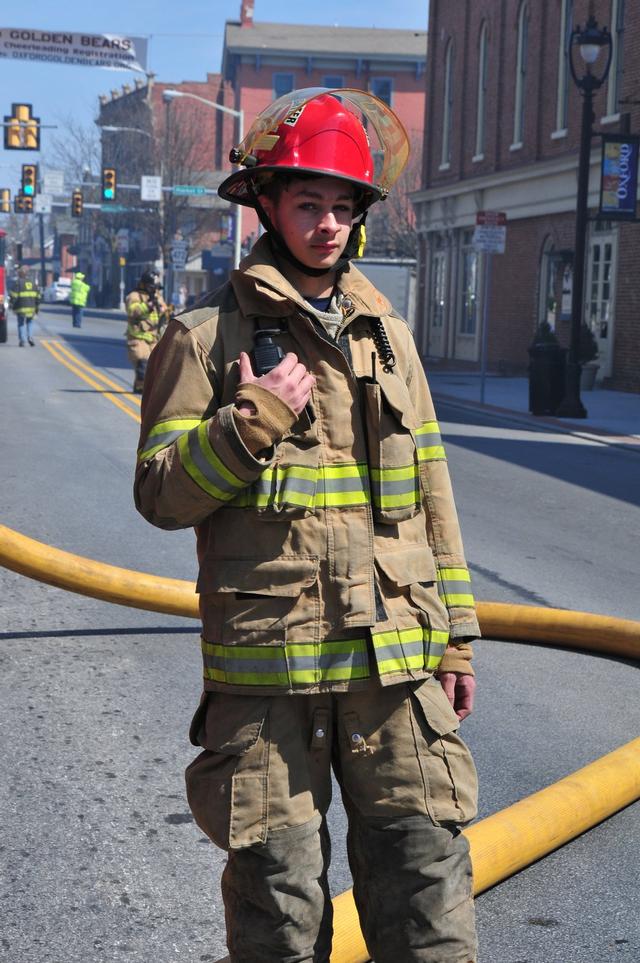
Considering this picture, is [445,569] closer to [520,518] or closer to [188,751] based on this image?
[188,751]

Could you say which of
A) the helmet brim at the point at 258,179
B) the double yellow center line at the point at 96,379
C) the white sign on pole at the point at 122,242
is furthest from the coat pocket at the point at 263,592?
the white sign on pole at the point at 122,242

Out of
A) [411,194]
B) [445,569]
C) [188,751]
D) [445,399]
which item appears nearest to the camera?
[445,569]

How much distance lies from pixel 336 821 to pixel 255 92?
7053 cm

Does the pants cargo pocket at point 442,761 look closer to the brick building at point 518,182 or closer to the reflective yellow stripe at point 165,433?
the reflective yellow stripe at point 165,433

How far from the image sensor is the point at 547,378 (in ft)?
71.4

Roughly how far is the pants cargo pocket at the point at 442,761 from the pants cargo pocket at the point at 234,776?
31 cm

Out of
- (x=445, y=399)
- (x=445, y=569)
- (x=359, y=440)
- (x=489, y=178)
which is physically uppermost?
(x=489, y=178)

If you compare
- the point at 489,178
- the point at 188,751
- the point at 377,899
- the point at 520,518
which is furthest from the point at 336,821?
the point at 489,178

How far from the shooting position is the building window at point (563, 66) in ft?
100

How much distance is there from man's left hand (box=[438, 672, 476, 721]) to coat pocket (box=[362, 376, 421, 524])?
356 mm

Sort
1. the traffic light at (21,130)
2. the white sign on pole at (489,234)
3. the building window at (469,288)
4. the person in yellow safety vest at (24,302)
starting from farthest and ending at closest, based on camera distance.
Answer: the traffic light at (21,130) → the building window at (469,288) → the person in yellow safety vest at (24,302) → the white sign on pole at (489,234)

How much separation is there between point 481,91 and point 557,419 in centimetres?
1786

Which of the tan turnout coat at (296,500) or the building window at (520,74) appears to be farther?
the building window at (520,74)

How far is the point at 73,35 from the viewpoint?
50.7 metres
